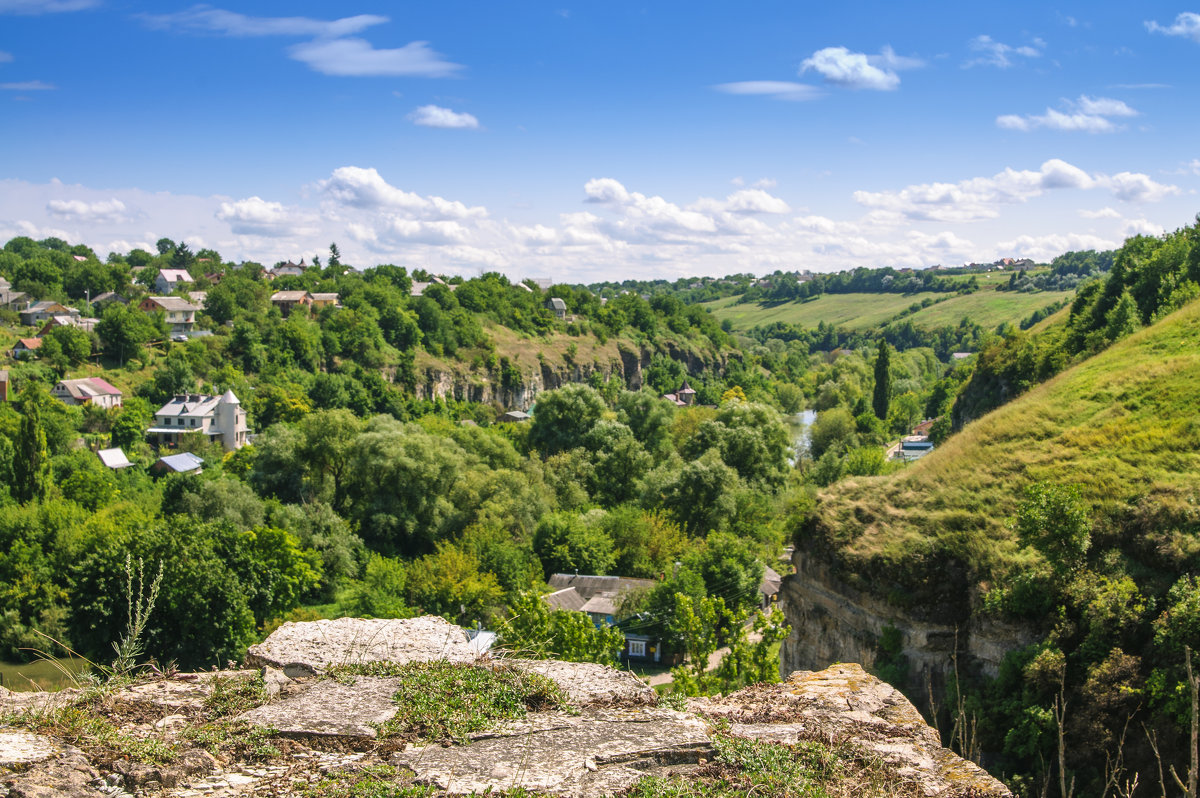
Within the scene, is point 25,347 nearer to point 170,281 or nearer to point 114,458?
point 114,458

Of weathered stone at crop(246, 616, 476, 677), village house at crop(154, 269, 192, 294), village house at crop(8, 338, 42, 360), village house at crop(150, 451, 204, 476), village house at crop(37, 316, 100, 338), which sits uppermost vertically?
village house at crop(154, 269, 192, 294)

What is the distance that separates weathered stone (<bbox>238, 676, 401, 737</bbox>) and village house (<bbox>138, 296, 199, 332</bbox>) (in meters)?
69.7

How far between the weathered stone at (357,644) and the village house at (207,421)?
47522 mm

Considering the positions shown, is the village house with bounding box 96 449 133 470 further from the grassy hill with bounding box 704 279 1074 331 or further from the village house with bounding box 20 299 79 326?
the grassy hill with bounding box 704 279 1074 331

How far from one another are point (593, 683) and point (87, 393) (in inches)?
2162

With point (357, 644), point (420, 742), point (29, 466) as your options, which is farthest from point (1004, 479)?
point (29, 466)

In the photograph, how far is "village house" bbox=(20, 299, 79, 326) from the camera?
68.2 metres

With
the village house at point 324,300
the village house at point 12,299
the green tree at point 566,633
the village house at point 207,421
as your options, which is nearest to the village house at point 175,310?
the village house at point 12,299

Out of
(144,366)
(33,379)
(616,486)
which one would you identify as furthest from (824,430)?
(33,379)

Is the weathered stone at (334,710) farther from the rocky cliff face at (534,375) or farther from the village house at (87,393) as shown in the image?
the rocky cliff face at (534,375)

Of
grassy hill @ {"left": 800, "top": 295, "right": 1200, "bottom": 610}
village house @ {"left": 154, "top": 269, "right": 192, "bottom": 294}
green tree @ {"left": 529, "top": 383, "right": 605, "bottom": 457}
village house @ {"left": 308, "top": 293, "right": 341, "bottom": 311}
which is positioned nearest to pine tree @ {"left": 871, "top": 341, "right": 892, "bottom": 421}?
green tree @ {"left": 529, "top": 383, "right": 605, "bottom": 457}

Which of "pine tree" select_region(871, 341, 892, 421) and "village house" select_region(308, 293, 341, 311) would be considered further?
"village house" select_region(308, 293, 341, 311)

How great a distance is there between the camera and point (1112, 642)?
13.5 meters

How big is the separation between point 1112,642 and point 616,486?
34.9 m
